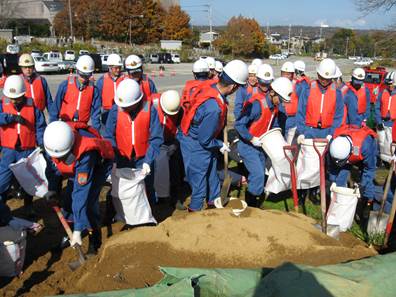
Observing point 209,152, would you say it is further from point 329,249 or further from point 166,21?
point 166,21

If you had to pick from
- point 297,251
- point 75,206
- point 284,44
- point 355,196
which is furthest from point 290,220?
point 284,44

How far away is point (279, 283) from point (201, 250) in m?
1.04

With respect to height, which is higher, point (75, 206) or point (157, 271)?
point (75, 206)

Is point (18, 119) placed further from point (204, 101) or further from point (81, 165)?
point (204, 101)

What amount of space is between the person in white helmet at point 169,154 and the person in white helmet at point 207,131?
0.48 metres

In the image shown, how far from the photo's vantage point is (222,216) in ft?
13.4

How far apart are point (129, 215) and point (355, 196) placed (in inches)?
92.9

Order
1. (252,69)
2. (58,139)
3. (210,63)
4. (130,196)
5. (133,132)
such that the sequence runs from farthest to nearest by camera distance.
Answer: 1. (210,63)
2. (252,69)
3. (133,132)
4. (130,196)
5. (58,139)

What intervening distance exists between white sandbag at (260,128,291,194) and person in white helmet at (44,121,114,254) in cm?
201

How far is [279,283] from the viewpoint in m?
2.82

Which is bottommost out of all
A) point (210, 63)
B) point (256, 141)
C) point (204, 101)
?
point (256, 141)

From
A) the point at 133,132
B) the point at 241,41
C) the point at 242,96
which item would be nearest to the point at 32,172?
the point at 133,132

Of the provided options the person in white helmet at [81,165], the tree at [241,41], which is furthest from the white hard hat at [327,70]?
the tree at [241,41]

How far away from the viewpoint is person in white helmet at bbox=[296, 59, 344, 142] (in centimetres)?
598
